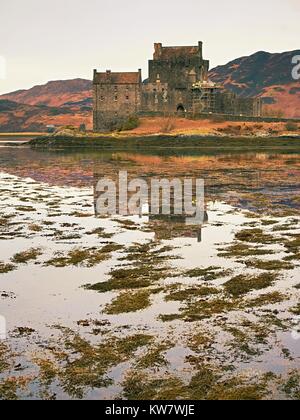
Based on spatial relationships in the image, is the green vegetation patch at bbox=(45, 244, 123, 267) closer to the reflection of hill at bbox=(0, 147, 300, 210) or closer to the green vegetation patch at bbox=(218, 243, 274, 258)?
the green vegetation patch at bbox=(218, 243, 274, 258)

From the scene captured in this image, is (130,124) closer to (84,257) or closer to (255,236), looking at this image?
(255,236)

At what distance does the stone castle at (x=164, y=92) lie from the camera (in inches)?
3812

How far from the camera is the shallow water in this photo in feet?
30.8

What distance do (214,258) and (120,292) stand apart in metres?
4.27

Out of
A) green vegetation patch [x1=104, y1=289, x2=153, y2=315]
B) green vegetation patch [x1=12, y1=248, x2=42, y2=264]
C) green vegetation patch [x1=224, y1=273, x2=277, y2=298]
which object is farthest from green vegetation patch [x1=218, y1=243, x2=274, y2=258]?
green vegetation patch [x1=12, y1=248, x2=42, y2=264]

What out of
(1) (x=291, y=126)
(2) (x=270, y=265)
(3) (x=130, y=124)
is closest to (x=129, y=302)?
(2) (x=270, y=265)

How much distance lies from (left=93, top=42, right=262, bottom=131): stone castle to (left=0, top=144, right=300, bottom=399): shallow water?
73873mm

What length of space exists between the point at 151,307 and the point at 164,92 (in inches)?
3442

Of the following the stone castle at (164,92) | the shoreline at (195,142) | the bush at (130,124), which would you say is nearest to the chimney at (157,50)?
the stone castle at (164,92)

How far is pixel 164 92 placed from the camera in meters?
97.3

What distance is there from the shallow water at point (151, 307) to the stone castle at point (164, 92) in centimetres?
7387

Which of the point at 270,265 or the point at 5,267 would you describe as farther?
the point at 5,267

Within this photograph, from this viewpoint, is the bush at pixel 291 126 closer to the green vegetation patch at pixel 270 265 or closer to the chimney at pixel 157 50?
the chimney at pixel 157 50

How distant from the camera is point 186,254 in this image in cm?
1781
